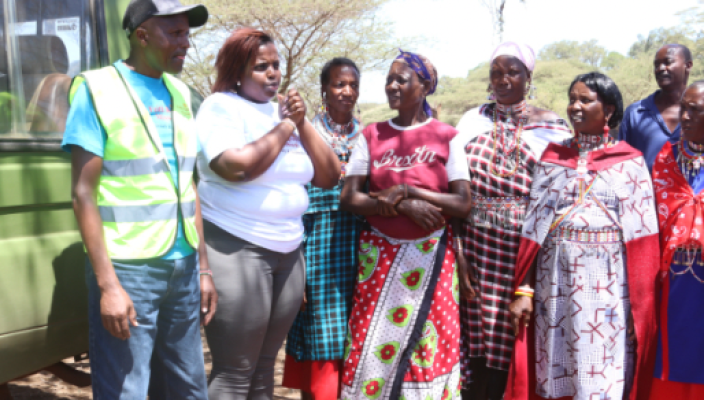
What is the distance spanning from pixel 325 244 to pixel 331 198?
253 mm

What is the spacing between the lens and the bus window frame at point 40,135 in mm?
2523

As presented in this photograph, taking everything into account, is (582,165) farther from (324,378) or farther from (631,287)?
(324,378)

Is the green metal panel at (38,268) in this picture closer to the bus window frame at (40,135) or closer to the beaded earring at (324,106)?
the bus window frame at (40,135)

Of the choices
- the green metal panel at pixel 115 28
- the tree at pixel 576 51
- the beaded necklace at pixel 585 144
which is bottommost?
the beaded necklace at pixel 585 144

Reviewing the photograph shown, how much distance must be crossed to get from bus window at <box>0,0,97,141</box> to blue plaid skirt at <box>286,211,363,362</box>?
4.48ft

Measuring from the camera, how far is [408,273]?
9.81 ft

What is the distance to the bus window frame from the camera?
8.28 ft

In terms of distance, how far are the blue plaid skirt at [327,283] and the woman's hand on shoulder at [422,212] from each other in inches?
17.9

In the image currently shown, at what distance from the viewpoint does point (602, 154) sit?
2.99 m

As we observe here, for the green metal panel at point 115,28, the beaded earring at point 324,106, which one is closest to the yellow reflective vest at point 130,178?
the green metal panel at point 115,28

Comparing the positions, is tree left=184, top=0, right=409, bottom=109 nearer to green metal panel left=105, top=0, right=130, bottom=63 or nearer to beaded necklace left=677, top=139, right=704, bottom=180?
green metal panel left=105, top=0, right=130, bottom=63

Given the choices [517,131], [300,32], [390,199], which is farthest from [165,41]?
[300,32]

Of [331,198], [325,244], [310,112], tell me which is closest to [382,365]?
[325,244]

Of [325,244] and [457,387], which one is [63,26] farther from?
[457,387]
